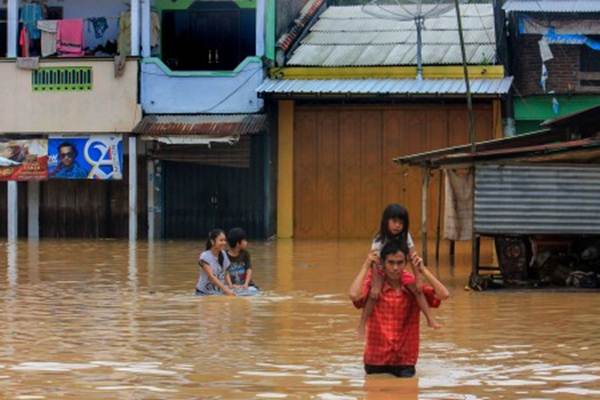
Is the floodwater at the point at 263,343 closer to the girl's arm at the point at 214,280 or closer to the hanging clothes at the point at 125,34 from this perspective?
the girl's arm at the point at 214,280

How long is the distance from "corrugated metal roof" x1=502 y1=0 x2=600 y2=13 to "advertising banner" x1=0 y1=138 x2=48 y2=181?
10.7 metres

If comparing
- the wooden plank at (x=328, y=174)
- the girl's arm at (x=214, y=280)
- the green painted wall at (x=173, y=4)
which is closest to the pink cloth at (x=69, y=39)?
the green painted wall at (x=173, y=4)

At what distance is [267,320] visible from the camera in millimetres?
13133

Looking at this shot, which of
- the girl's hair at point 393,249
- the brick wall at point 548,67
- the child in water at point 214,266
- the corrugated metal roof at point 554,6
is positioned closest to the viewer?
the girl's hair at point 393,249

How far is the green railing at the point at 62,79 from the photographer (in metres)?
30.5

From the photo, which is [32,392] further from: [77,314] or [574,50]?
[574,50]

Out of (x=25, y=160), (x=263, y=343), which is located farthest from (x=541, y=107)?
(x=263, y=343)

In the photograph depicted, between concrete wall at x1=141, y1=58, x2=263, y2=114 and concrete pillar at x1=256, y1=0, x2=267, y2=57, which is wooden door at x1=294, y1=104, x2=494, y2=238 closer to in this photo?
concrete wall at x1=141, y1=58, x2=263, y2=114

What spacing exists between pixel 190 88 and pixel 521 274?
1444cm

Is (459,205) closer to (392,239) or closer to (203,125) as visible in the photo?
(203,125)

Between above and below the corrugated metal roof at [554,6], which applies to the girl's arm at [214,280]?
below

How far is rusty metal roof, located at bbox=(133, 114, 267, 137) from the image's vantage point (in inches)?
1148

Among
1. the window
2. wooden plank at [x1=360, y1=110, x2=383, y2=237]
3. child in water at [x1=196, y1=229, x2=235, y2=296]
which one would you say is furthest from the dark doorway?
child in water at [x1=196, y1=229, x2=235, y2=296]

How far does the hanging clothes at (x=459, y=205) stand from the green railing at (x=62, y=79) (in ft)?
40.3
